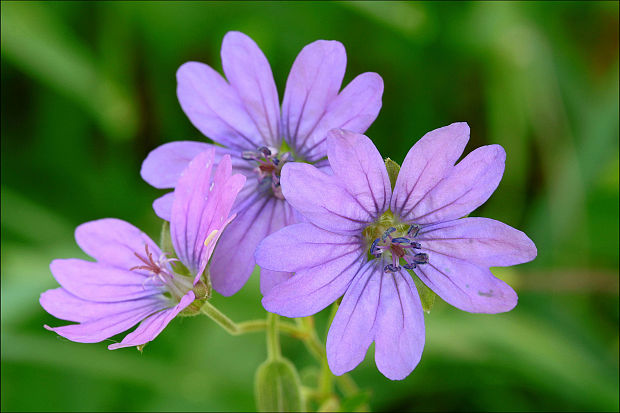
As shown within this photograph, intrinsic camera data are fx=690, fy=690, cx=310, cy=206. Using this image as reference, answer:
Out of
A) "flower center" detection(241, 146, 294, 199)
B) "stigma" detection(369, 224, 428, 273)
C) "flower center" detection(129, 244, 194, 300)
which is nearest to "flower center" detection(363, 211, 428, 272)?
"stigma" detection(369, 224, 428, 273)

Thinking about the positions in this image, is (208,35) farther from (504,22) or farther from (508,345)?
(508,345)

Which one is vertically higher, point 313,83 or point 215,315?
point 313,83

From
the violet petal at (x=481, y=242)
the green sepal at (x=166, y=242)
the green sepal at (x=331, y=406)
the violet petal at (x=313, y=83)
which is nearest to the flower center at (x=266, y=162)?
the violet petal at (x=313, y=83)

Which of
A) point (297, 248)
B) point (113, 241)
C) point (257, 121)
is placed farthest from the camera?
point (257, 121)

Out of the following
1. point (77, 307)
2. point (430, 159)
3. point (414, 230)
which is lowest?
point (77, 307)

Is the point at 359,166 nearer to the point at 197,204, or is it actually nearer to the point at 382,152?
the point at 197,204

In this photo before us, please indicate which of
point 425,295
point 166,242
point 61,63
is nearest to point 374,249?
point 425,295
